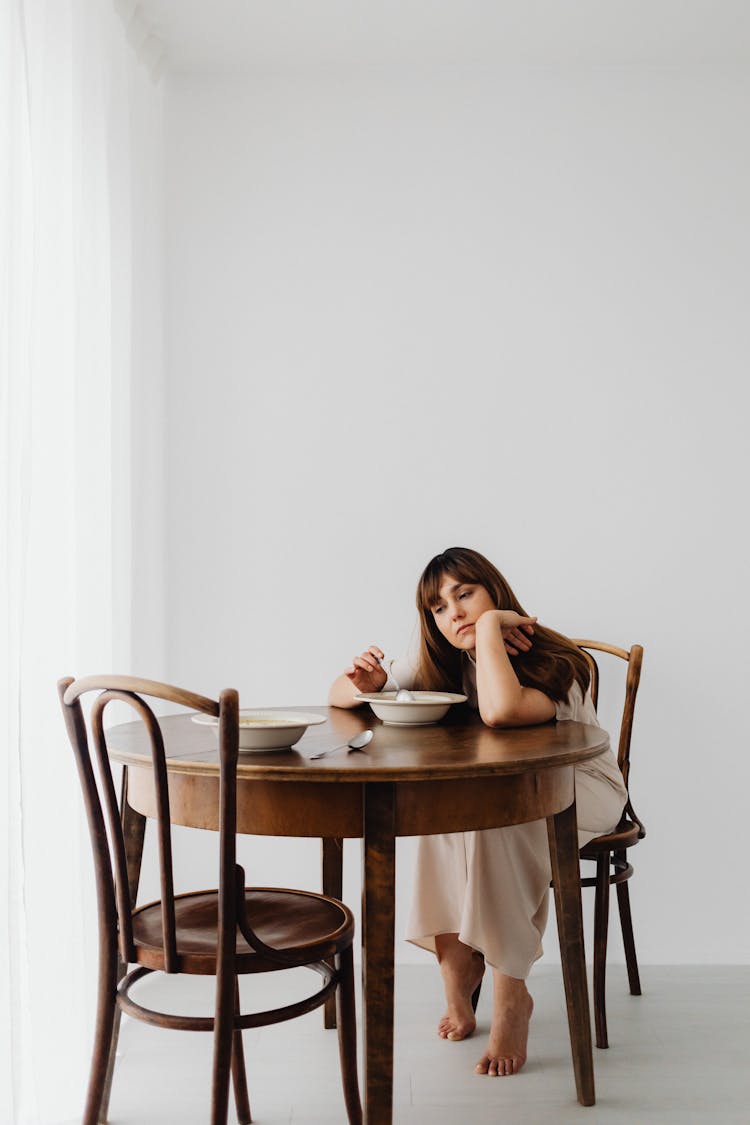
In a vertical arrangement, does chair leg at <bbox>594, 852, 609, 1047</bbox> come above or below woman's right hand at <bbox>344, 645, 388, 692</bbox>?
below

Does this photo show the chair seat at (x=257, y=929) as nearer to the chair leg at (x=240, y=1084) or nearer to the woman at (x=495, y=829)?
the chair leg at (x=240, y=1084)

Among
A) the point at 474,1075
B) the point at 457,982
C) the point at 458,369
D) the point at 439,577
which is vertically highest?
the point at 458,369

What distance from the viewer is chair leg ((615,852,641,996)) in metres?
2.56

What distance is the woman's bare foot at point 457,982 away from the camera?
7.58 feet

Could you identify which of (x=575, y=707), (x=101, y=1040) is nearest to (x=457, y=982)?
(x=575, y=707)

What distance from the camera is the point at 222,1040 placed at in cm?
149

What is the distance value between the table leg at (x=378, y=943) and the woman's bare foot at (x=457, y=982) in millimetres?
755

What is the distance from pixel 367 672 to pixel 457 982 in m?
0.76

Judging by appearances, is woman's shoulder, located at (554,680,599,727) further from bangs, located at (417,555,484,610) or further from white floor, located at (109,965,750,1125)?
white floor, located at (109,965,750,1125)

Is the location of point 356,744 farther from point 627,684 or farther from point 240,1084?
point 627,684

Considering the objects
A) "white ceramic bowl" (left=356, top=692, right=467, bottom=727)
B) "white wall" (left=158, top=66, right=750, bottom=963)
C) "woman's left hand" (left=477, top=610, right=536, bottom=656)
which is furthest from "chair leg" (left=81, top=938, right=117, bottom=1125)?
"white wall" (left=158, top=66, right=750, bottom=963)

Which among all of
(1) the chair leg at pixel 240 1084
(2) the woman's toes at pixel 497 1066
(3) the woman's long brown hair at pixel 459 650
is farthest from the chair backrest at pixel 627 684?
(1) the chair leg at pixel 240 1084

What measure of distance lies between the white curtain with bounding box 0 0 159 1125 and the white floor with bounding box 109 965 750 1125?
0.23 meters

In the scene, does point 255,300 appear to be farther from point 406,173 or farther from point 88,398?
point 88,398
